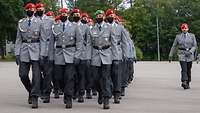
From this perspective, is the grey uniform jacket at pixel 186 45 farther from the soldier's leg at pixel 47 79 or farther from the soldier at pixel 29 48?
the soldier at pixel 29 48

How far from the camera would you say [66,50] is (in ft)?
40.8

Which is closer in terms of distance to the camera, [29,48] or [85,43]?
[29,48]

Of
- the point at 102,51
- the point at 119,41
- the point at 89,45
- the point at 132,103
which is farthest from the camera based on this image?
the point at 132,103

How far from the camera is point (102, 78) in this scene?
12344 mm

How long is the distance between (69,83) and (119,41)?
5.54ft

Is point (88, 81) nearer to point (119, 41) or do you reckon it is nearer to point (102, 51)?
point (119, 41)

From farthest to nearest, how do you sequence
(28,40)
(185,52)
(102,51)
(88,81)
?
(185,52)
(88,81)
(102,51)
(28,40)

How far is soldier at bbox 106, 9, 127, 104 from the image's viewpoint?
1266 centimetres

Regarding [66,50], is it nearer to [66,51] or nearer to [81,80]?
[66,51]

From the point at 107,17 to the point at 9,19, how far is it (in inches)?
1751

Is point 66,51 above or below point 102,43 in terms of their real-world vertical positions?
below

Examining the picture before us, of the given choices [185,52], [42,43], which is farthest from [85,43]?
[185,52]

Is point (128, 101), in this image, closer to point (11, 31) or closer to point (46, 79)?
point (46, 79)

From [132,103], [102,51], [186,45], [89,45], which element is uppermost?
[89,45]
